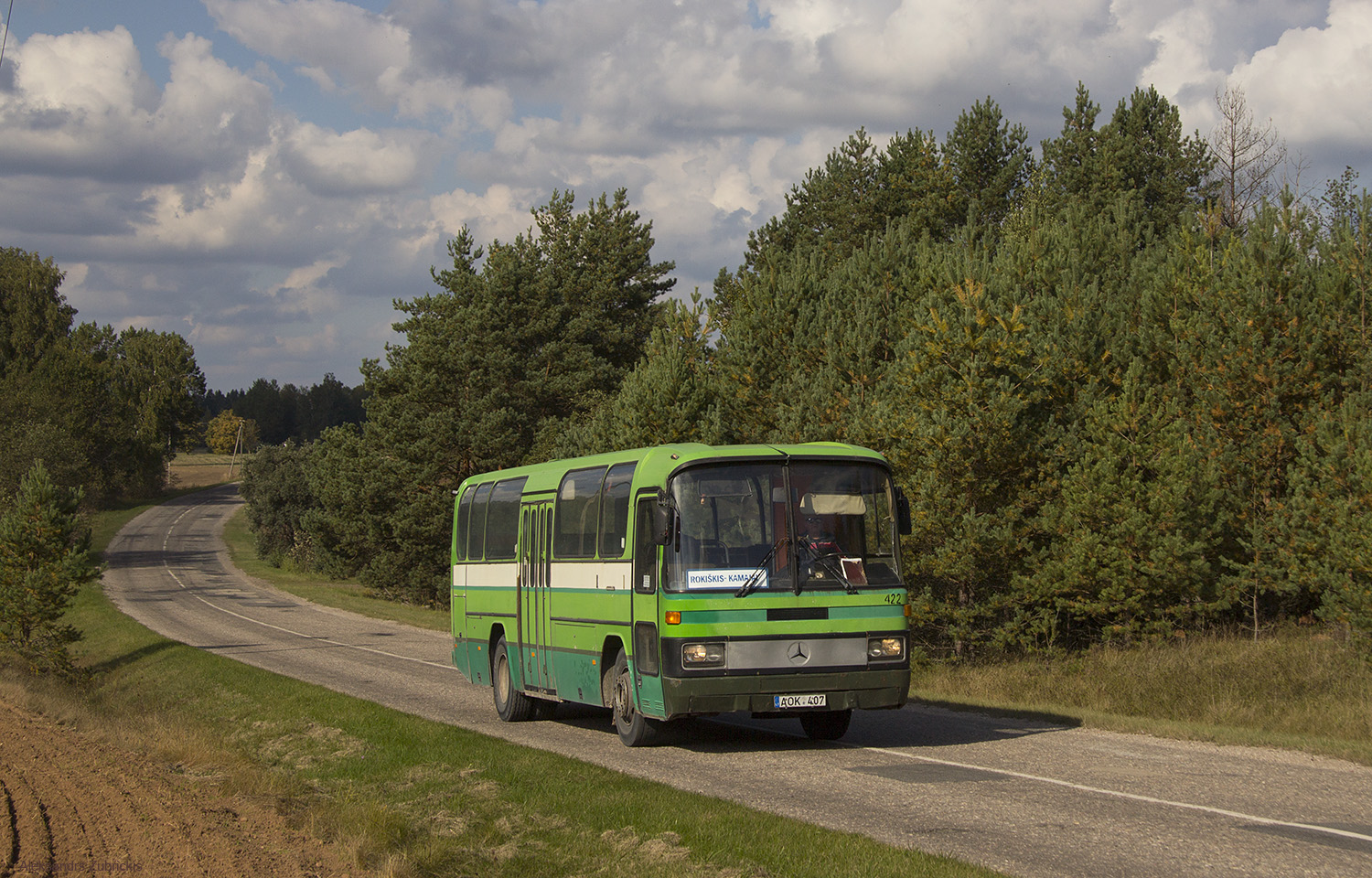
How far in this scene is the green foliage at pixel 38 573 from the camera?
37000 millimetres

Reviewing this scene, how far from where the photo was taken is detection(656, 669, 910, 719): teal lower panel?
38.8 ft

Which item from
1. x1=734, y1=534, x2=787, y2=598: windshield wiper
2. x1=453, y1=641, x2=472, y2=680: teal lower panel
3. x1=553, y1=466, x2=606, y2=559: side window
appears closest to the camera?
x1=734, y1=534, x2=787, y2=598: windshield wiper

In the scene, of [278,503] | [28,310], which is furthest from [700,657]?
[28,310]

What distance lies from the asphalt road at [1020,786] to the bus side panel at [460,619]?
0.64 m

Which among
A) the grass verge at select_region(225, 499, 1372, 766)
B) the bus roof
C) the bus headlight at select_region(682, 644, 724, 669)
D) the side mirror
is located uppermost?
Answer: the bus roof

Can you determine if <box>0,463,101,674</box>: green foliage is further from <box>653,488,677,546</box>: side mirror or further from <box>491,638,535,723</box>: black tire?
<box>653,488,677,546</box>: side mirror

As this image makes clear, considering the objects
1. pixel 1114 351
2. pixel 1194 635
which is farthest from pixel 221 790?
pixel 1114 351

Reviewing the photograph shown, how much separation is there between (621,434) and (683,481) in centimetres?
1982

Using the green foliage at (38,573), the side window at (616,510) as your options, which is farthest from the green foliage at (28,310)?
the side window at (616,510)

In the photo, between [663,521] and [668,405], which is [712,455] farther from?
[668,405]

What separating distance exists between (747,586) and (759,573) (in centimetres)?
19

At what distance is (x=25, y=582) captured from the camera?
37156 mm

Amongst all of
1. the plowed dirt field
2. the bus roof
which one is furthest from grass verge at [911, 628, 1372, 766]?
the plowed dirt field

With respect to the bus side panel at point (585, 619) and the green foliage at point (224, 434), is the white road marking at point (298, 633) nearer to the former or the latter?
the bus side panel at point (585, 619)
